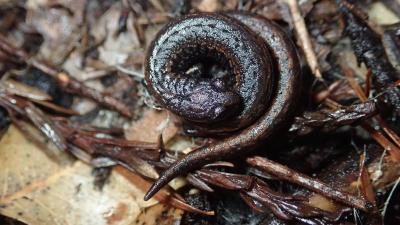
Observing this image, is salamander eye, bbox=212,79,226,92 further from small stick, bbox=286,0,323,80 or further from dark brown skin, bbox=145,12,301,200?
small stick, bbox=286,0,323,80

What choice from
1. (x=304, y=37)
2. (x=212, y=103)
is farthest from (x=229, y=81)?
(x=304, y=37)

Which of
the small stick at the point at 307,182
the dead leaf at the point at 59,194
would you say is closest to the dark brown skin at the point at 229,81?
the small stick at the point at 307,182

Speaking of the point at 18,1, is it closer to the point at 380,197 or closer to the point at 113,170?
the point at 113,170

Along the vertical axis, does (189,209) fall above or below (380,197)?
below

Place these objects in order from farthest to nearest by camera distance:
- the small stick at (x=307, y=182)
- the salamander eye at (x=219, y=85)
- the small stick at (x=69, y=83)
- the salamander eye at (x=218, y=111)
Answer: the small stick at (x=69, y=83) → the salamander eye at (x=219, y=85) → the salamander eye at (x=218, y=111) → the small stick at (x=307, y=182)

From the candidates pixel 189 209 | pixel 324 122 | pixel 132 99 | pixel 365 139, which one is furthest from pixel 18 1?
pixel 365 139

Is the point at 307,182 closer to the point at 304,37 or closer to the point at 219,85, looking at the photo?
the point at 219,85

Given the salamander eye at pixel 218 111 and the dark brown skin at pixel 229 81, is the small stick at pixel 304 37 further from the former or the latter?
the salamander eye at pixel 218 111
